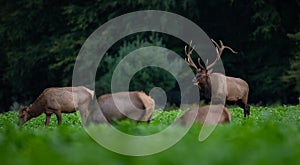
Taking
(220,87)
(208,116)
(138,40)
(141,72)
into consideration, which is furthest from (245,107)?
(138,40)

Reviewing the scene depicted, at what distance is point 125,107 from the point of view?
10523 millimetres

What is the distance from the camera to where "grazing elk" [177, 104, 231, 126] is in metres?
7.02

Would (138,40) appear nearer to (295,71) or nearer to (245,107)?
(295,71)

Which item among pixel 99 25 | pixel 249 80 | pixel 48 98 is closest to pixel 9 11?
pixel 99 25

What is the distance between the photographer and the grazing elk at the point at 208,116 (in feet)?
23.0

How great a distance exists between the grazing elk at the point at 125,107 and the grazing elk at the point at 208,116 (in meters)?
2.94

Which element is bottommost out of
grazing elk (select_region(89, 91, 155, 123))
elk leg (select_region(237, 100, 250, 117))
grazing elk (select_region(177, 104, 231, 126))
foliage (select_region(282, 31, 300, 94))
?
foliage (select_region(282, 31, 300, 94))

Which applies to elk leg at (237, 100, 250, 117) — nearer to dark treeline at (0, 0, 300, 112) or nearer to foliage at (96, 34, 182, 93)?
foliage at (96, 34, 182, 93)

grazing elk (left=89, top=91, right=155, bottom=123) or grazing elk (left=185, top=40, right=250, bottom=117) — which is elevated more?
grazing elk (left=89, top=91, right=155, bottom=123)

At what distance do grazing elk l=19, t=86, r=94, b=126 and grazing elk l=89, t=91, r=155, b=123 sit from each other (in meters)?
3.33

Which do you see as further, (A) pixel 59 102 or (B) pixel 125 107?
(A) pixel 59 102

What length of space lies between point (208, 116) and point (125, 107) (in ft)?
11.5

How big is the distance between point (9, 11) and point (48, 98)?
1724 centimetres

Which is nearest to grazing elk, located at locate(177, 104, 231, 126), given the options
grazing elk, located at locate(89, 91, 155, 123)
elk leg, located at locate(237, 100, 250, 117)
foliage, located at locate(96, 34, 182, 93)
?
grazing elk, located at locate(89, 91, 155, 123)
